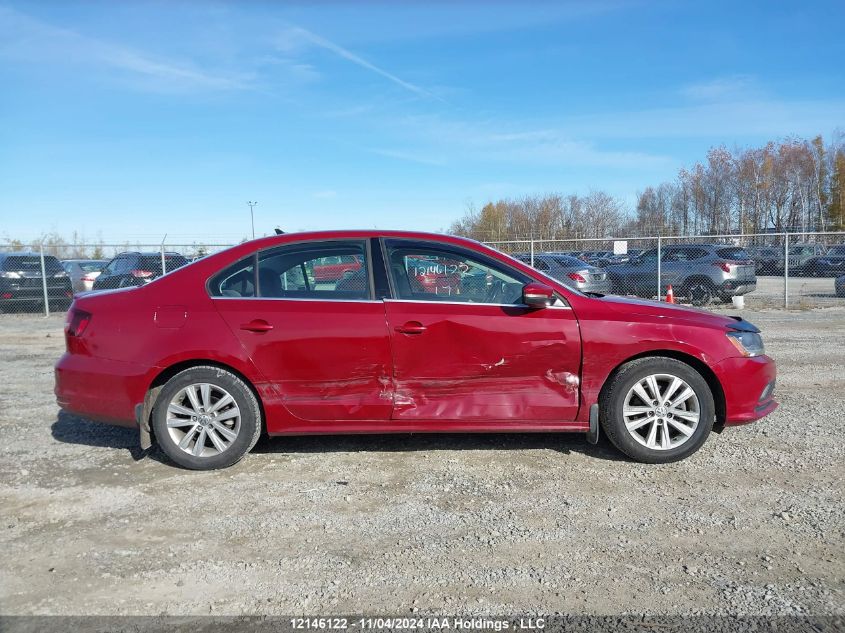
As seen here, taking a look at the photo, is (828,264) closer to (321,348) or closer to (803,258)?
(803,258)

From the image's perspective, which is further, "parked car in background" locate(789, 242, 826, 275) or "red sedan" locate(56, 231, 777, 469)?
"parked car in background" locate(789, 242, 826, 275)

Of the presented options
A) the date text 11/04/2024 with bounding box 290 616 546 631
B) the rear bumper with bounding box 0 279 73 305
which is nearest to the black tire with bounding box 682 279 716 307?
the date text 11/04/2024 with bounding box 290 616 546 631

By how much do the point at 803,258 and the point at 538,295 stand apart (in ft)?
95.5

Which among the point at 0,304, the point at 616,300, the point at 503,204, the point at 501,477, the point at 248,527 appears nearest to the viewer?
the point at 248,527

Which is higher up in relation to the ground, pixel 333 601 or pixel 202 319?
pixel 202 319

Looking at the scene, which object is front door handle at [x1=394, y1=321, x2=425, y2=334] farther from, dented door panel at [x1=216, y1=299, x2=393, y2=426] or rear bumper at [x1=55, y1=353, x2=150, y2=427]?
rear bumper at [x1=55, y1=353, x2=150, y2=427]

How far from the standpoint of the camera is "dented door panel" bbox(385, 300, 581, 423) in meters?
4.31

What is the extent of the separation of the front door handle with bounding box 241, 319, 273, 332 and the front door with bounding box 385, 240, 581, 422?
829 mm

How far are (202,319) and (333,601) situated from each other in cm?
229

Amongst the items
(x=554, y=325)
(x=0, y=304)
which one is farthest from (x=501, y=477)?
(x=0, y=304)

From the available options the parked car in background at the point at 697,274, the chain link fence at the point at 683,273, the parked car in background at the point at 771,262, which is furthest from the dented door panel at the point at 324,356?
the parked car in background at the point at 771,262

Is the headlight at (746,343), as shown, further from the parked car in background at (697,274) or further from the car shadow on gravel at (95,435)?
the parked car in background at (697,274)

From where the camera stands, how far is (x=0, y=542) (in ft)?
11.2

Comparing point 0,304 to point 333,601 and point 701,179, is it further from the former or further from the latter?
point 701,179
